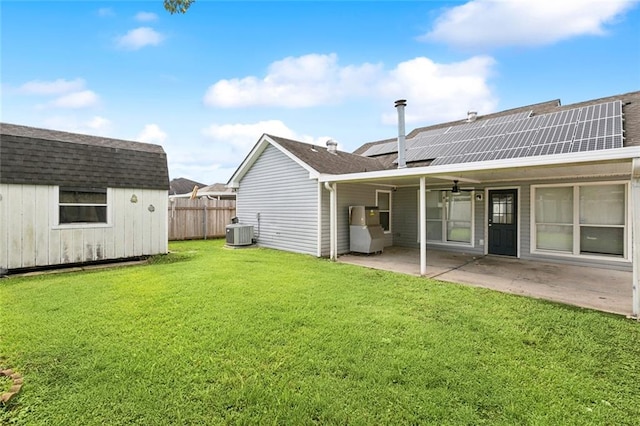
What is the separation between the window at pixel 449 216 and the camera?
9.98m

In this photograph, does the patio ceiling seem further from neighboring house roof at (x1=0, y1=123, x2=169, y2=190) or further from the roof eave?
neighboring house roof at (x1=0, y1=123, x2=169, y2=190)

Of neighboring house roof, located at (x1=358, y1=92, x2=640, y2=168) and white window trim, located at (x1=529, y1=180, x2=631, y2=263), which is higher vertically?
neighboring house roof, located at (x1=358, y1=92, x2=640, y2=168)

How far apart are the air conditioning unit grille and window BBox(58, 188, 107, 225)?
3966 mm

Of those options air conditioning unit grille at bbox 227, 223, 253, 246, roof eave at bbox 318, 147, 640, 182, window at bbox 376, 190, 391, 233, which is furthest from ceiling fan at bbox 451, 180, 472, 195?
air conditioning unit grille at bbox 227, 223, 253, 246

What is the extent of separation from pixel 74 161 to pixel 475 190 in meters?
11.4

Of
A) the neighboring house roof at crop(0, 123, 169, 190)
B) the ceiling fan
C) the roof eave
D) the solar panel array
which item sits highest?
the solar panel array

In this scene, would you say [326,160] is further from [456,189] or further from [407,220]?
[456,189]

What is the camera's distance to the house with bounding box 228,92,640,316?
7.26 meters

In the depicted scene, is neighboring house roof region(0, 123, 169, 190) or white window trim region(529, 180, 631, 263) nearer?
neighboring house roof region(0, 123, 169, 190)

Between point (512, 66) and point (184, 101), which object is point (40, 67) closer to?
point (184, 101)

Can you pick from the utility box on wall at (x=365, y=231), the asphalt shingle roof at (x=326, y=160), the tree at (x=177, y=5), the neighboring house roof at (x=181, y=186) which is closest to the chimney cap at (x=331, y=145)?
A: the asphalt shingle roof at (x=326, y=160)

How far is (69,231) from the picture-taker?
23.9 ft

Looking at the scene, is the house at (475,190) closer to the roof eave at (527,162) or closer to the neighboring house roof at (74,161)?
the roof eave at (527,162)

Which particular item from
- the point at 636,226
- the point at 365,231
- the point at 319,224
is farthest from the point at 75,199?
the point at 636,226
